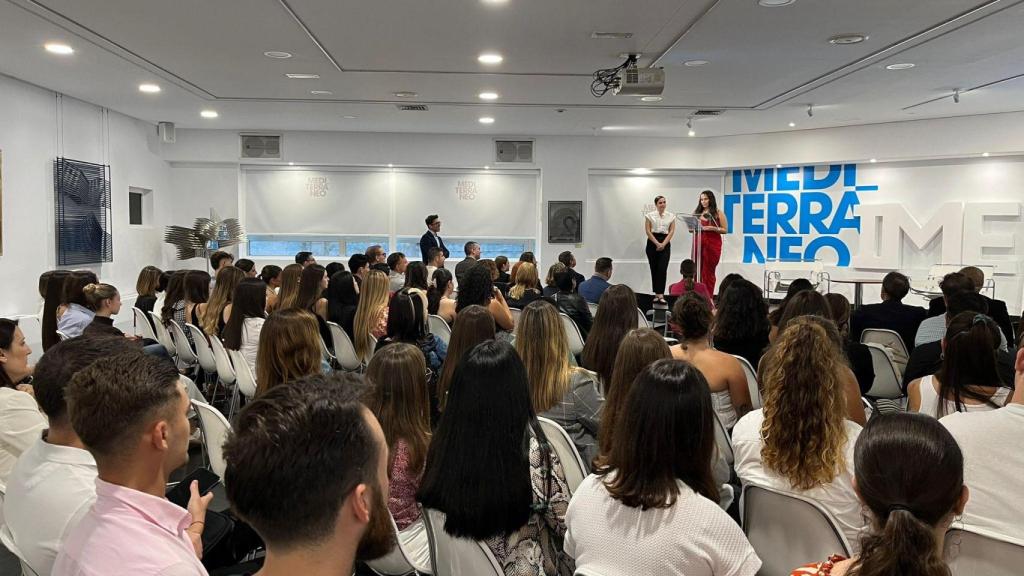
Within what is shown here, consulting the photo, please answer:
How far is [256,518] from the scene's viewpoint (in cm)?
115

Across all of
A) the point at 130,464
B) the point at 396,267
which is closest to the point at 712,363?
the point at 130,464

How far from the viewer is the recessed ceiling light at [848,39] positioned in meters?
6.09

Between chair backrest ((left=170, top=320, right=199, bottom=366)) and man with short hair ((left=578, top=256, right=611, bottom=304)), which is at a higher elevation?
man with short hair ((left=578, top=256, right=611, bottom=304))

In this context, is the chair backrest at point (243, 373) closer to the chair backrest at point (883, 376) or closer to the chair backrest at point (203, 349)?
the chair backrest at point (203, 349)

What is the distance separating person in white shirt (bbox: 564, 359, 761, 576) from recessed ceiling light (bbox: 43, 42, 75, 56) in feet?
21.6

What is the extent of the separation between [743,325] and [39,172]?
7918mm

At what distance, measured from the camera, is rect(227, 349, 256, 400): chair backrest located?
15.4 feet

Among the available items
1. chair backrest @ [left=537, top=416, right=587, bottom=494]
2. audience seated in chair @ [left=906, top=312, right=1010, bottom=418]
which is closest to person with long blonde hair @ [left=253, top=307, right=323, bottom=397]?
chair backrest @ [left=537, top=416, right=587, bottom=494]

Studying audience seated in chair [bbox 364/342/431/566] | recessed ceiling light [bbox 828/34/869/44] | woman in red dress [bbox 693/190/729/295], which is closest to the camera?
audience seated in chair [bbox 364/342/431/566]

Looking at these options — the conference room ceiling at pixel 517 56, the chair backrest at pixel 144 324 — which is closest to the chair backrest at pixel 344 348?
the chair backrest at pixel 144 324

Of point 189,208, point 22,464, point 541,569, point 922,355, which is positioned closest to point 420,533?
point 541,569

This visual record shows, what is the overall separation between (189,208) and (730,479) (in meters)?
11.3

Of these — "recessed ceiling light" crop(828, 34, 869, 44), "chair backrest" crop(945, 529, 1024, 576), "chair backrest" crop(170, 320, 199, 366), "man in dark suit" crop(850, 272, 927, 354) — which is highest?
"recessed ceiling light" crop(828, 34, 869, 44)

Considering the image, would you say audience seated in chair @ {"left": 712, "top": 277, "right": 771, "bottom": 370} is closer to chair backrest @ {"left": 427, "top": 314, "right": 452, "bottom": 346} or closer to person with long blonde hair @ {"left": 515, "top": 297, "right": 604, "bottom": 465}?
person with long blonde hair @ {"left": 515, "top": 297, "right": 604, "bottom": 465}
